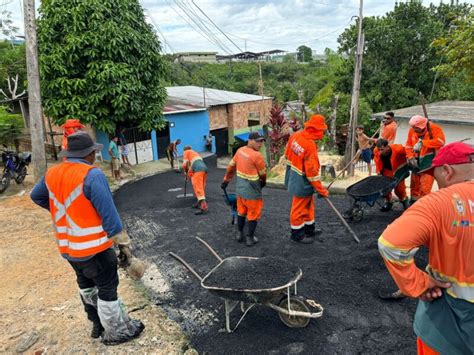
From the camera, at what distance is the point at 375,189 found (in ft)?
17.9

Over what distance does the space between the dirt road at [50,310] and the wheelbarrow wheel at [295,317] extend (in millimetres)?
908

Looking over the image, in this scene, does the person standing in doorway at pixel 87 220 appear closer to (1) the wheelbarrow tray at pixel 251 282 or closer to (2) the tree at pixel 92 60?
(1) the wheelbarrow tray at pixel 251 282

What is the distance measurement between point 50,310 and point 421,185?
16.7ft

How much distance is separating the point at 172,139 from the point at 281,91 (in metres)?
21.6

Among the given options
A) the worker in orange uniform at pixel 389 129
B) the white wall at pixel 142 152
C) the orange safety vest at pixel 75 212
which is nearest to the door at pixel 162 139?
the white wall at pixel 142 152

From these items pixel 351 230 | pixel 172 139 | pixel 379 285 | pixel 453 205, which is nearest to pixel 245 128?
pixel 172 139

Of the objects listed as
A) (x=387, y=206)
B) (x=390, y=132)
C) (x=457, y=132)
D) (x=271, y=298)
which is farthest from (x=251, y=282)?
(x=457, y=132)

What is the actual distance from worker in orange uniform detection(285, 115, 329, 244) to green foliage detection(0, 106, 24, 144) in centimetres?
773

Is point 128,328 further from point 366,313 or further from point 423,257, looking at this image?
point 423,257

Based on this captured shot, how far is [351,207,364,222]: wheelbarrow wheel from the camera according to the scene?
18.6ft

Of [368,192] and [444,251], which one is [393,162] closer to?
[368,192]

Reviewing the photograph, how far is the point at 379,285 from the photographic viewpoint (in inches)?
152

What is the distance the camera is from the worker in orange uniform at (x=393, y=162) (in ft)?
18.3

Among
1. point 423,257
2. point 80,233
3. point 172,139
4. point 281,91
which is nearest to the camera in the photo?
point 80,233
